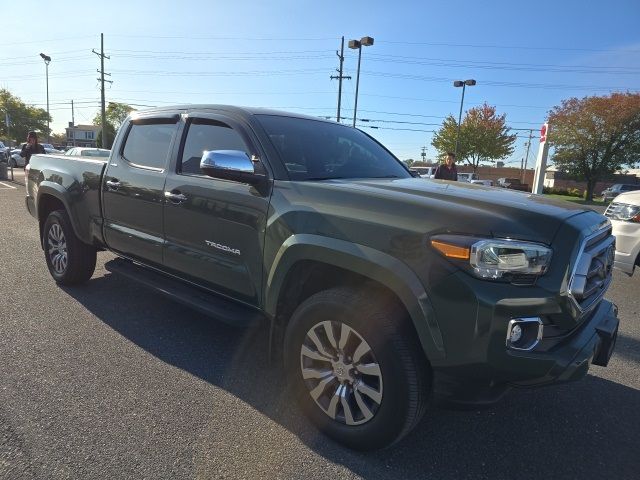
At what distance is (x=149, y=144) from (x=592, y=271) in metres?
3.46

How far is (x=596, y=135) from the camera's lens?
125 ft

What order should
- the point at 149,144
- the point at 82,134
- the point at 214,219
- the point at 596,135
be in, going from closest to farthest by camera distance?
the point at 214,219 → the point at 149,144 → the point at 596,135 → the point at 82,134

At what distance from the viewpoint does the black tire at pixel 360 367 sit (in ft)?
7.57

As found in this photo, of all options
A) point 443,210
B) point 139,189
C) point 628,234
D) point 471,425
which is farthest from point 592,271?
point 628,234

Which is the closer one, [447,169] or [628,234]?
[628,234]

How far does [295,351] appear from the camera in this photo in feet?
9.12

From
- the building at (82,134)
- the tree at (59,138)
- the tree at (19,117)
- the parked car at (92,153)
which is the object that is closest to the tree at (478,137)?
the parked car at (92,153)

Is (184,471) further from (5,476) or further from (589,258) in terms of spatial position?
(589,258)

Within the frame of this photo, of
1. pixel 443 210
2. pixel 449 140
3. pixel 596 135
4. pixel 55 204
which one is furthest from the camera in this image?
pixel 449 140

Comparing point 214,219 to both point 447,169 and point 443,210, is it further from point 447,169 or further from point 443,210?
point 447,169

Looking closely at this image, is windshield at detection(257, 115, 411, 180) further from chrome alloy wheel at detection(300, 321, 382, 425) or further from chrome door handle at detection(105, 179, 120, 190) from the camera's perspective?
chrome door handle at detection(105, 179, 120, 190)

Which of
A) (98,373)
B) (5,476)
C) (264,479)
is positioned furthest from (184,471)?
(98,373)

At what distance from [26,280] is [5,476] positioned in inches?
145

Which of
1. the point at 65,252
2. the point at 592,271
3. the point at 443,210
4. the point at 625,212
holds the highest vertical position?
the point at 443,210
